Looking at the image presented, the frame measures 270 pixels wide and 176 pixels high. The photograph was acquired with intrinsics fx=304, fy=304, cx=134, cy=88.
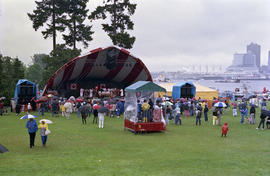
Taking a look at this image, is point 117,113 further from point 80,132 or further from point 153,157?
point 153,157

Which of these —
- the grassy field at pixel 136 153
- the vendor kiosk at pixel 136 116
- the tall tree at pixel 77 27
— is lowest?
the grassy field at pixel 136 153

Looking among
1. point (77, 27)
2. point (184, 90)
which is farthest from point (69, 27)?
point (184, 90)

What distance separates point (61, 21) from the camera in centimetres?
3662

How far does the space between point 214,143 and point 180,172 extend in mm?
4661

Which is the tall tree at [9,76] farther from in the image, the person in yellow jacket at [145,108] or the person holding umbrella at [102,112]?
the person in yellow jacket at [145,108]

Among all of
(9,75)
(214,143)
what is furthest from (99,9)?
(214,143)

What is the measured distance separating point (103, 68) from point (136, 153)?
21.3 meters

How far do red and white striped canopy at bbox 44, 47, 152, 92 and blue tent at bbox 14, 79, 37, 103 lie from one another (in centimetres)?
170

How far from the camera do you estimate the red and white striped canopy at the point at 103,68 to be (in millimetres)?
28406

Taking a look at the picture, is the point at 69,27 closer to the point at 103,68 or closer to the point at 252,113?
the point at 103,68

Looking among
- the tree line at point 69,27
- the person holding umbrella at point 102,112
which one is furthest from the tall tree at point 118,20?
the person holding umbrella at point 102,112

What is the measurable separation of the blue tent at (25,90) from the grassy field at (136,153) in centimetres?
1005

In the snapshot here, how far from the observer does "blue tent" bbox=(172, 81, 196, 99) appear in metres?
29.9

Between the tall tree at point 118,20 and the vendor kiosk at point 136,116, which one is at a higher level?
the tall tree at point 118,20
